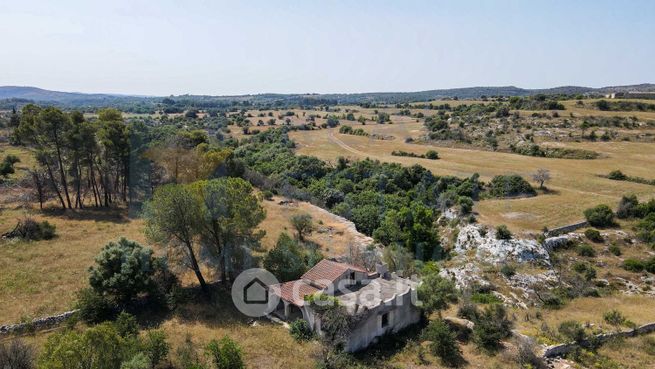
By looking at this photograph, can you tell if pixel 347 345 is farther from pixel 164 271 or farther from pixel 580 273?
pixel 580 273

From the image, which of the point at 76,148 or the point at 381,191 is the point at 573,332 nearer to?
the point at 381,191

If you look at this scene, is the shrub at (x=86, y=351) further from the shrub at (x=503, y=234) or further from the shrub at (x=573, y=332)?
the shrub at (x=503, y=234)

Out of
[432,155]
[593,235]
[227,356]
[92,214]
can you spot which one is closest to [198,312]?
[227,356]

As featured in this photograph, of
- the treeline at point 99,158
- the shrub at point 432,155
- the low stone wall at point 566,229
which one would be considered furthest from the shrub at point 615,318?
the shrub at point 432,155

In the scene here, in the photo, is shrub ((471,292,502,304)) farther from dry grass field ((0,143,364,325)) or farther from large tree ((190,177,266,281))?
large tree ((190,177,266,281))

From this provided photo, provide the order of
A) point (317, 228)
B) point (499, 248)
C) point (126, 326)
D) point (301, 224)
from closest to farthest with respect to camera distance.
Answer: point (126, 326), point (499, 248), point (301, 224), point (317, 228)

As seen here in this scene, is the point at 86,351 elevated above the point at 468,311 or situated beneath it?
elevated above

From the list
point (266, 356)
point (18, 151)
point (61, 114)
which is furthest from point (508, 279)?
point (18, 151)

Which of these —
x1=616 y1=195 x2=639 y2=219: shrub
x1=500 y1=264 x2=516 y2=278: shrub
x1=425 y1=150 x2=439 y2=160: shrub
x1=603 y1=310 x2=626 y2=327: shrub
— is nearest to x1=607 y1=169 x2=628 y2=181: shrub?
x1=616 y1=195 x2=639 y2=219: shrub
